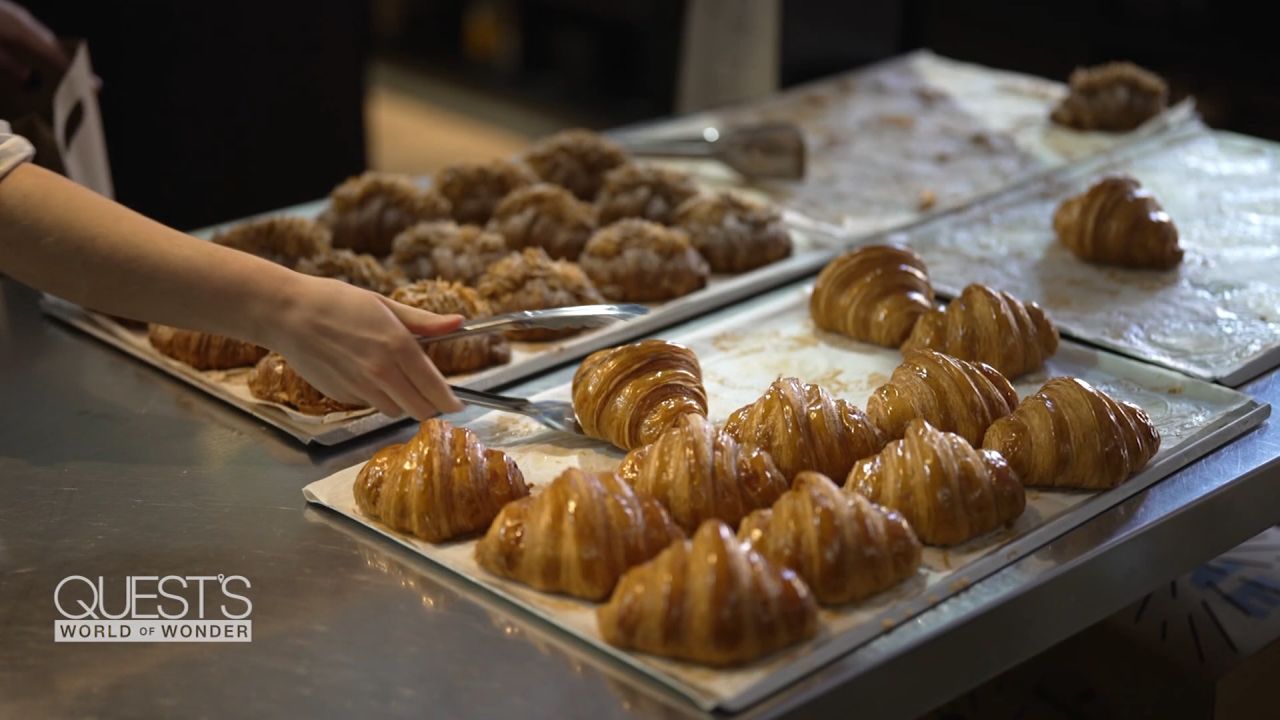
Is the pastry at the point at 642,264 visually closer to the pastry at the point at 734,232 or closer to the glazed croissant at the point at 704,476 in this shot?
the pastry at the point at 734,232

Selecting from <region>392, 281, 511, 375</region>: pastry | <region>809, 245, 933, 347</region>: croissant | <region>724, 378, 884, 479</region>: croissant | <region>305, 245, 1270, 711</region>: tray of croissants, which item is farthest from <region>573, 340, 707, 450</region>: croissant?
<region>809, 245, 933, 347</region>: croissant

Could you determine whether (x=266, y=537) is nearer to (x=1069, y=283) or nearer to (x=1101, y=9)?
(x=1069, y=283)

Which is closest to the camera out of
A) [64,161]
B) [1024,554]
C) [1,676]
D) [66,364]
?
[1,676]

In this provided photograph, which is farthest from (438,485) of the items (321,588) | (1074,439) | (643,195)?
(643,195)

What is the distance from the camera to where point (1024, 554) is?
1.57 m

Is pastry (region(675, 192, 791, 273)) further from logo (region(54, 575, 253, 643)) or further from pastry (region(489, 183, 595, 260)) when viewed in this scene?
logo (region(54, 575, 253, 643))

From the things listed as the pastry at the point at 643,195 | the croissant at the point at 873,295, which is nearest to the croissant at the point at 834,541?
the croissant at the point at 873,295

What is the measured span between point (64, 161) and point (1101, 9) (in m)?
4.41

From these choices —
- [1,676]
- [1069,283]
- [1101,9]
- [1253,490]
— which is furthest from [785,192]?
[1101,9]

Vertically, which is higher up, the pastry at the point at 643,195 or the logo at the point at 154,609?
the pastry at the point at 643,195

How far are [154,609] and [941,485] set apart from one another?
36.0 inches

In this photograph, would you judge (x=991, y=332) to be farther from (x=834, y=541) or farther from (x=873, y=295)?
(x=834, y=541)

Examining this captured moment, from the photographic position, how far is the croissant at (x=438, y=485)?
5.20ft

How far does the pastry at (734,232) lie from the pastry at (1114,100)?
1.15 m
